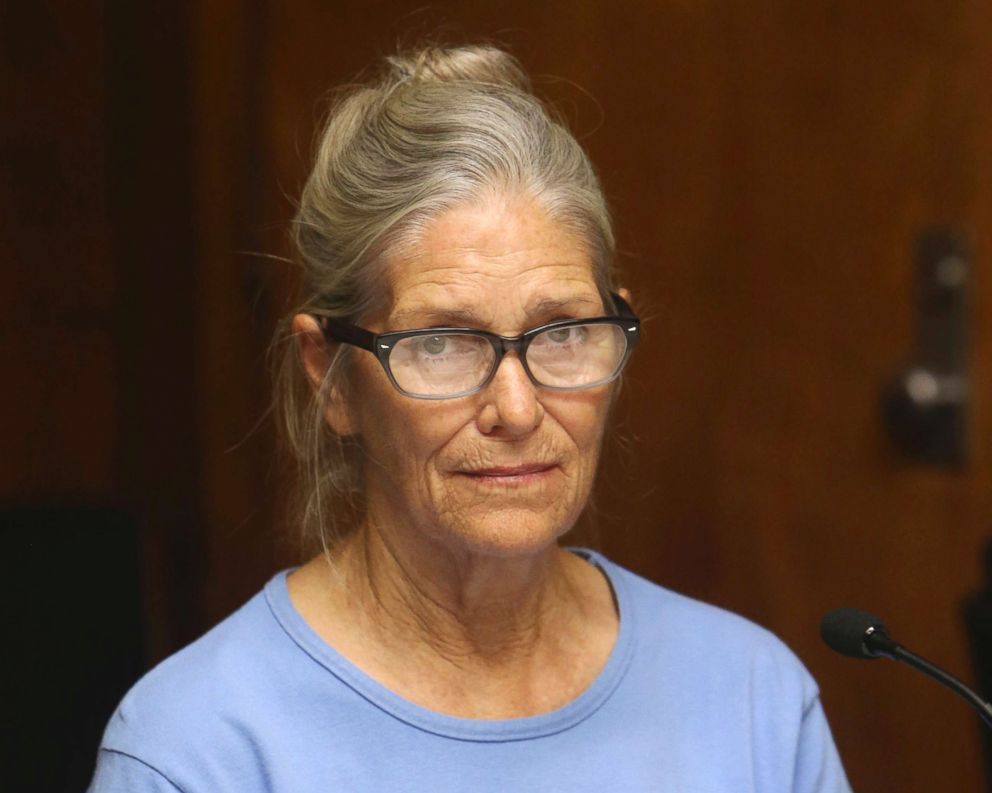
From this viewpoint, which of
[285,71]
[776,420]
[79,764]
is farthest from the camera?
[776,420]

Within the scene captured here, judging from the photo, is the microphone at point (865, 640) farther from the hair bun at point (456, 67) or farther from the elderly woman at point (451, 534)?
the hair bun at point (456, 67)

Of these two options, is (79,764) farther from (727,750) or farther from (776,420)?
(776,420)

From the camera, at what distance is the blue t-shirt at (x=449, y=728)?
4.47ft

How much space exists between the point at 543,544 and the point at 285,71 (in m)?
1.02

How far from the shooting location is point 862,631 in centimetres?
126

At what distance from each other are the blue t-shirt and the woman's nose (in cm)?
28

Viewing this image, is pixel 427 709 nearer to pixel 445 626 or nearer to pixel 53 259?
pixel 445 626

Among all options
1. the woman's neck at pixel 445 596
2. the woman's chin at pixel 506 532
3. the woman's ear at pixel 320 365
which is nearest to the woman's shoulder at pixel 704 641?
the woman's neck at pixel 445 596

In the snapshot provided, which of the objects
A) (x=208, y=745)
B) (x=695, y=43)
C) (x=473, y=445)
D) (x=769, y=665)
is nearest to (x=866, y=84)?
(x=695, y=43)

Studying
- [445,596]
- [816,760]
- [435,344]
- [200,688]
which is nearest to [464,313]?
[435,344]

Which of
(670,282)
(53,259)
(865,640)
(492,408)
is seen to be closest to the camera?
(865,640)

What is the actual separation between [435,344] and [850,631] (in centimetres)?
44

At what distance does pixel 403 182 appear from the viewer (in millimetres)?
1415

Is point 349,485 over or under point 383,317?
under
